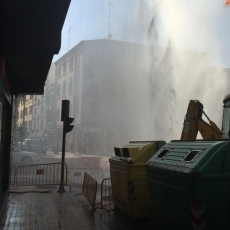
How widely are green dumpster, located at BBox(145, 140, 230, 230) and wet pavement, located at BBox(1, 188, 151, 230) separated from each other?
207 cm

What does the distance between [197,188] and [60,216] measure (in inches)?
156

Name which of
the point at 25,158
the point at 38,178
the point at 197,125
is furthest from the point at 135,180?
the point at 25,158

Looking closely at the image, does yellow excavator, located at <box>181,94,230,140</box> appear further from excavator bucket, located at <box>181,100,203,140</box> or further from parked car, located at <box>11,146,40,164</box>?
parked car, located at <box>11,146,40,164</box>

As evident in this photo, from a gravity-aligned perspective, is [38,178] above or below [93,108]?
below

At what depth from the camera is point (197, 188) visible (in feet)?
13.3

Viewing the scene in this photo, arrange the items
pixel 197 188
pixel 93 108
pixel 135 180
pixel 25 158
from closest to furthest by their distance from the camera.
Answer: pixel 197 188, pixel 135 180, pixel 25 158, pixel 93 108

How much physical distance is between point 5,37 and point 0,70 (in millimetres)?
880

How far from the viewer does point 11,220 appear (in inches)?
266

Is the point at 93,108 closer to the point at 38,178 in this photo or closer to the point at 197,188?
the point at 38,178

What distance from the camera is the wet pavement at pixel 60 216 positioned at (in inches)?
252

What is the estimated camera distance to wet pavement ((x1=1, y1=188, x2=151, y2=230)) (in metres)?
6.40

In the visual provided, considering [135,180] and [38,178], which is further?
[38,178]

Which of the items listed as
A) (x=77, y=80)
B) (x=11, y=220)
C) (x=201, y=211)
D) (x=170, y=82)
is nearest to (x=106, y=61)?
(x=77, y=80)

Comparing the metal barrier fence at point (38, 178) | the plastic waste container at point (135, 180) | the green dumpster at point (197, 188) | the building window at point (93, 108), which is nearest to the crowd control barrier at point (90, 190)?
the plastic waste container at point (135, 180)
